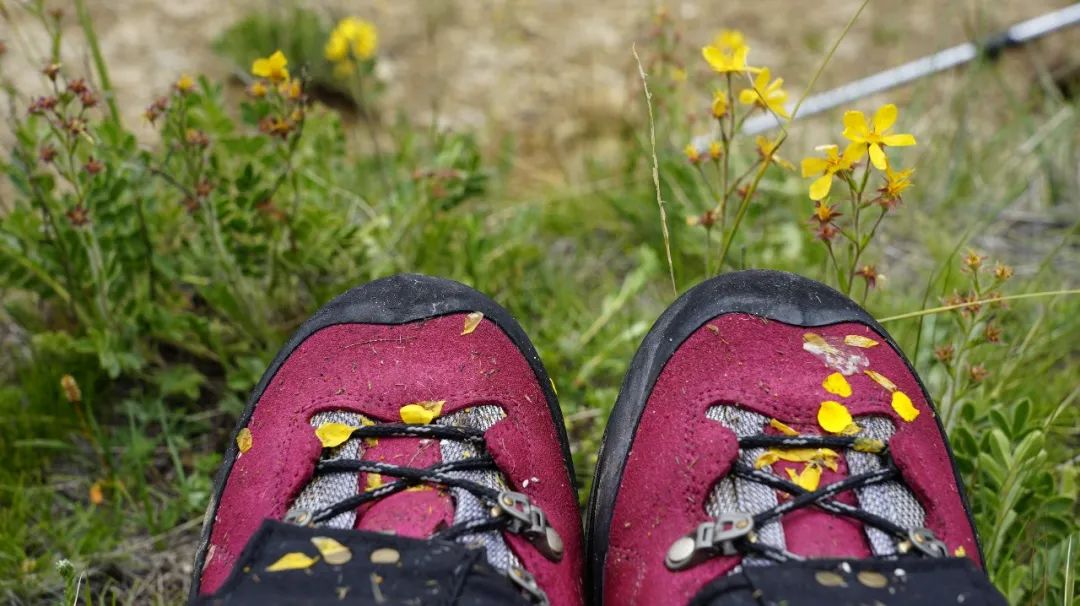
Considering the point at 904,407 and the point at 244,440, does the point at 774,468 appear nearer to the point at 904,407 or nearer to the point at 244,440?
the point at 904,407

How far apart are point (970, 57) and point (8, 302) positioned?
310cm

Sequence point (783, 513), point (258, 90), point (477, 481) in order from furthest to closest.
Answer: point (258, 90), point (477, 481), point (783, 513)

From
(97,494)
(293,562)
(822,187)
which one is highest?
(822,187)

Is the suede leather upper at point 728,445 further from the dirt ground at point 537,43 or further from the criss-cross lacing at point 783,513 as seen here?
the dirt ground at point 537,43

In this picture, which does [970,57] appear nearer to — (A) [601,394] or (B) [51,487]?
(A) [601,394]

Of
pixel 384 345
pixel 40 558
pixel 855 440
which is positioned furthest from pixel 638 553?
→ pixel 40 558

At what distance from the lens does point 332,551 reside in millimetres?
1241

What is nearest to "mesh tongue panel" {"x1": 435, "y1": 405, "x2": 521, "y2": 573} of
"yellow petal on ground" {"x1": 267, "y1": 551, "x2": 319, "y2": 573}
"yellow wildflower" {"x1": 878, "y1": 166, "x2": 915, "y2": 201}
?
"yellow petal on ground" {"x1": 267, "y1": 551, "x2": 319, "y2": 573}

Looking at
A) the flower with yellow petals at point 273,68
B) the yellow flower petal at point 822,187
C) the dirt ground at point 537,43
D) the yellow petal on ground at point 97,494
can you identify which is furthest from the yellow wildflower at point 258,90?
the dirt ground at point 537,43

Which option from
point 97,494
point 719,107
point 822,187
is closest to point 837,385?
point 822,187

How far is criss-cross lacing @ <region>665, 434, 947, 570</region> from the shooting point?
52.1 inches

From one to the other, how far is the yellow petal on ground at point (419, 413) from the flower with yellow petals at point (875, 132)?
758 millimetres

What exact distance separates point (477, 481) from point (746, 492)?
0.41 meters

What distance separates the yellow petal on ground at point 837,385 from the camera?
1.50 metres
